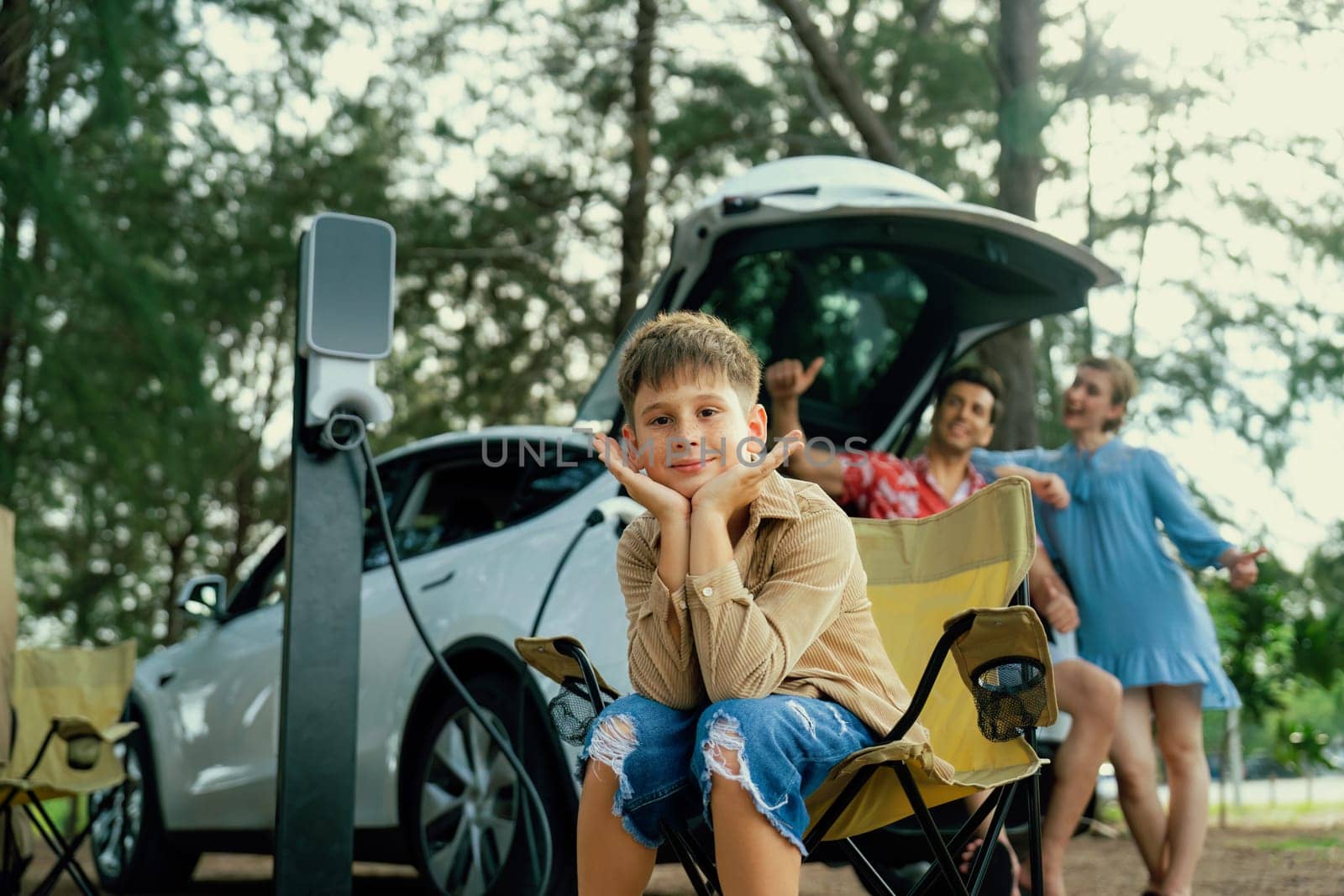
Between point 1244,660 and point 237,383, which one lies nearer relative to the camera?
point 1244,660

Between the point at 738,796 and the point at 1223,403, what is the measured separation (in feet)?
23.0

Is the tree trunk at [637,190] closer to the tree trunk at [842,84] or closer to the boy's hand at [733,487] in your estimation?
the tree trunk at [842,84]

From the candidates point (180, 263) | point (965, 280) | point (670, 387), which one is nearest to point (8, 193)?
point (180, 263)

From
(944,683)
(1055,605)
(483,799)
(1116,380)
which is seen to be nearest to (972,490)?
(1055,605)

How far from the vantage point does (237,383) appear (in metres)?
9.05

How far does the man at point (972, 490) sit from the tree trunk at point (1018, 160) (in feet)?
9.43

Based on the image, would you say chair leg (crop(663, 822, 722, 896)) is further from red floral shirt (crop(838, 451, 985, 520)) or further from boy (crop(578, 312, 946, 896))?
red floral shirt (crop(838, 451, 985, 520))

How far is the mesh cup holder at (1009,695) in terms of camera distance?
211cm

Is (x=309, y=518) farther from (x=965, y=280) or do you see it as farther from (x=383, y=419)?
(x=965, y=280)

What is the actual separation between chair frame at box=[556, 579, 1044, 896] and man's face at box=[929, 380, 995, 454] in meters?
1.64

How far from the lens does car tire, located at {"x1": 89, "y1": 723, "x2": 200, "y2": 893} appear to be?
16.6 ft

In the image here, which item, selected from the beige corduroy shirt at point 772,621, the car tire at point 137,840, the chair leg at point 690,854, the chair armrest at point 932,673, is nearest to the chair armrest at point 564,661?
the beige corduroy shirt at point 772,621

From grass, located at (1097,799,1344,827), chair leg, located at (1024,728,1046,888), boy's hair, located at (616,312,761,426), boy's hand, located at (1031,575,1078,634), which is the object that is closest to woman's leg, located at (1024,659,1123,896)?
boy's hand, located at (1031,575,1078,634)

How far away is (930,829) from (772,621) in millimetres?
403
